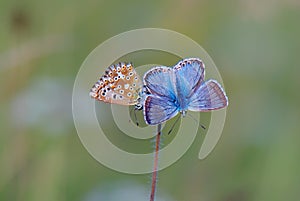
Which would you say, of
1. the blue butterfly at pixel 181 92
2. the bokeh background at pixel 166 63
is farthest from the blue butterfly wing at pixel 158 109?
the bokeh background at pixel 166 63

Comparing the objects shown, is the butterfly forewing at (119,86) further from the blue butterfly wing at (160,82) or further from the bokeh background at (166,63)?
the bokeh background at (166,63)

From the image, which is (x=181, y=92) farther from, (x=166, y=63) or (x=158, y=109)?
(x=166, y=63)

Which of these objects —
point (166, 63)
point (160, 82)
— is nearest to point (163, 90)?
point (160, 82)

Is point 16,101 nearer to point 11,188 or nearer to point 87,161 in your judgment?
point 87,161

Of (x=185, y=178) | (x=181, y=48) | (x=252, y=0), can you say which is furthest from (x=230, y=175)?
(x=252, y=0)

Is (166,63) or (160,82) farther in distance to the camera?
(166,63)

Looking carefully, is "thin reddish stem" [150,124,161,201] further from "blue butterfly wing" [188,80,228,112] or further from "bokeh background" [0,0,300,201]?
"bokeh background" [0,0,300,201]
